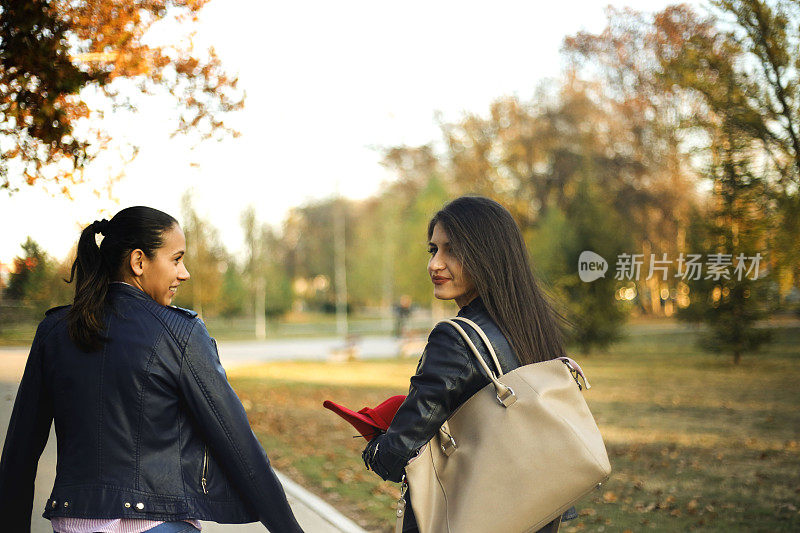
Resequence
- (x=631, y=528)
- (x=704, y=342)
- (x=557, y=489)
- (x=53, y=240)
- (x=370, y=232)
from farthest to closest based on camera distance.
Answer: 1. (x=370, y=232)
2. (x=704, y=342)
3. (x=631, y=528)
4. (x=53, y=240)
5. (x=557, y=489)

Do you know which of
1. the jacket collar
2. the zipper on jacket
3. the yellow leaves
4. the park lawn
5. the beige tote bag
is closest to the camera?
the beige tote bag

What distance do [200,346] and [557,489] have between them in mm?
1096

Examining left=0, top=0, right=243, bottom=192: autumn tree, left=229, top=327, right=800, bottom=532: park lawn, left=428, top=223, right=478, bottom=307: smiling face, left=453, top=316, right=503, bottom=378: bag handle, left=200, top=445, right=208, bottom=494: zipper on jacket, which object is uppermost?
left=0, top=0, right=243, bottom=192: autumn tree

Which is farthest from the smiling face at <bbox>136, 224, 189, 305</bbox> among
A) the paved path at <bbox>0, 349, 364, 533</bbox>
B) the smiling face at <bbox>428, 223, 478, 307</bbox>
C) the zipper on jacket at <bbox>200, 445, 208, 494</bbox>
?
the paved path at <bbox>0, 349, 364, 533</bbox>

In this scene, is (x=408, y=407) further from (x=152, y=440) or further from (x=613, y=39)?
(x=613, y=39)

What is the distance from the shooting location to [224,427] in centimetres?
211

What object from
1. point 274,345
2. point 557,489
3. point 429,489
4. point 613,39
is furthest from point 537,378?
point 274,345

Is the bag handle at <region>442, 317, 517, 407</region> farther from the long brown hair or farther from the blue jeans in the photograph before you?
the blue jeans

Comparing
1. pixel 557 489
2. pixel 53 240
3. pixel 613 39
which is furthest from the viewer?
pixel 613 39

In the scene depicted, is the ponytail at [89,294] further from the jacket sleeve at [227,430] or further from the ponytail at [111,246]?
the jacket sleeve at [227,430]

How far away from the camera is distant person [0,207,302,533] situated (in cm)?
203

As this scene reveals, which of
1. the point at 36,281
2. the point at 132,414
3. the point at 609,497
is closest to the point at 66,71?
the point at 36,281

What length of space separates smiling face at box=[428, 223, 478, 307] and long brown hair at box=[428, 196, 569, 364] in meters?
0.03

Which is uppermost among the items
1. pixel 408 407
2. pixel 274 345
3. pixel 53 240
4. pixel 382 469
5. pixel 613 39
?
pixel 613 39
